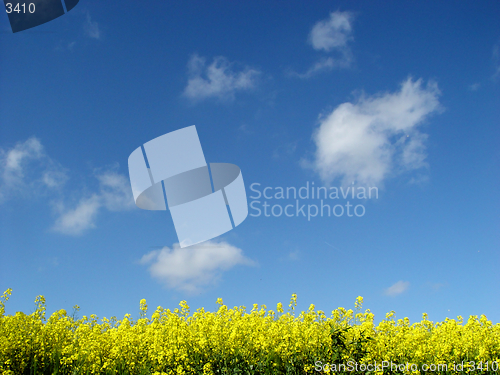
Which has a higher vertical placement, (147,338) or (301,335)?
(147,338)

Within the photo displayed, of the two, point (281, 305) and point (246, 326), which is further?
point (281, 305)

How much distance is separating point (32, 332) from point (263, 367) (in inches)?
213

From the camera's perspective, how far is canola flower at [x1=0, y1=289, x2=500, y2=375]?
21.7 feet

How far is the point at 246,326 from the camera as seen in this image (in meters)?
7.45

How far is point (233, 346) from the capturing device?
6852 millimetres

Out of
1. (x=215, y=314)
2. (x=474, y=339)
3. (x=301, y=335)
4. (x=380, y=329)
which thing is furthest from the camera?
(x=215, y=314)

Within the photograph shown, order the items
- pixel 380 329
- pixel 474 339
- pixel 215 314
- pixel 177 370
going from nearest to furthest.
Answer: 1. pixel 177 370
2. pixel 380 329
3. pixel 474 339
4. pixel 215 314

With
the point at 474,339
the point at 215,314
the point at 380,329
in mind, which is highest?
the point at 215,314

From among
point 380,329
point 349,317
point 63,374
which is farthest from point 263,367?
point 63,374

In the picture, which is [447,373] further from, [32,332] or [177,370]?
[32,332]

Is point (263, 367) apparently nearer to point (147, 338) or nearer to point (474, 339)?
point (147, 338)

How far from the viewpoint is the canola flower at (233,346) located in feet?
21.7

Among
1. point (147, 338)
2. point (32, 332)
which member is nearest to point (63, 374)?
point (32, 332)

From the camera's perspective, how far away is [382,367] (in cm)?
662
